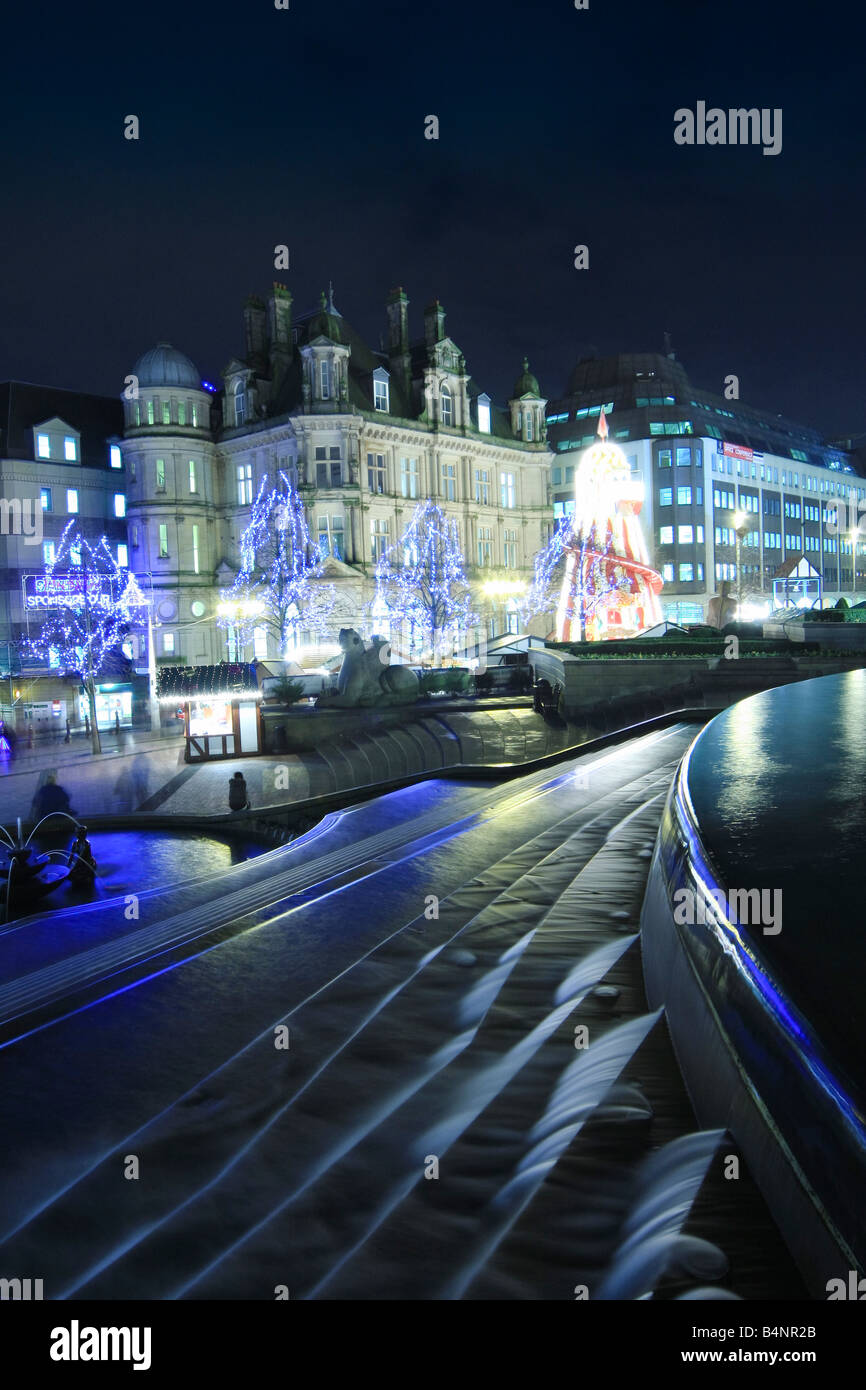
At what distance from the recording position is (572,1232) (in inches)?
120

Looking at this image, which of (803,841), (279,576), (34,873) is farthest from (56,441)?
(803,841)

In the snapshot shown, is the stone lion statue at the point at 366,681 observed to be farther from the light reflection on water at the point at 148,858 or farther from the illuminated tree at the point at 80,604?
the illuminated tree at the point at 80,604

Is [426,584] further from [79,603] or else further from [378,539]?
[79,603]

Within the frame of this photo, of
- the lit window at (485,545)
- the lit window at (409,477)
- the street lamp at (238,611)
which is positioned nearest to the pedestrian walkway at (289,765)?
the street lamp at (238,611)

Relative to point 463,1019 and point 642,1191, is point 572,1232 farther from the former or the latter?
point 463,1019

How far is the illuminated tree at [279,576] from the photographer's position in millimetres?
45469

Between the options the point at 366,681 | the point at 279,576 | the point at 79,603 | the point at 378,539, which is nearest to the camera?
the point at 366,681

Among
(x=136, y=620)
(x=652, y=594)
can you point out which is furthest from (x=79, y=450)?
(x=652, y=594)

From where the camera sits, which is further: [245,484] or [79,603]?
[245,484]

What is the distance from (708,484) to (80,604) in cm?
4930

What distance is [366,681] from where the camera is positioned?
95.3ft

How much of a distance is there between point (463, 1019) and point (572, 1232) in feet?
6.05

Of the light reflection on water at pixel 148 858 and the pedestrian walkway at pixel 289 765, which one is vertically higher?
the pedestrian walkway at pixel 289 765

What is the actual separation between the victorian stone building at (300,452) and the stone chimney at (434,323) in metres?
0.06
